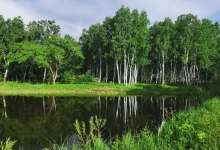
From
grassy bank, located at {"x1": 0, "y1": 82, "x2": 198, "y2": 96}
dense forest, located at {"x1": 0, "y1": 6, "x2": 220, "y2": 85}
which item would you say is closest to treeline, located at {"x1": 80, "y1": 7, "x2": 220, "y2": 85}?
dense forest, located at {"x1": 0, "y1": 6, "x2": 220, "y2": 85}

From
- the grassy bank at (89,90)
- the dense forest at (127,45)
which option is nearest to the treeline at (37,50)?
the dense forest at (127,45)

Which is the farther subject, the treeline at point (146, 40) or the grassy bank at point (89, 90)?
the treeline at point (146, 40)

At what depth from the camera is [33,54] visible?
51562mm

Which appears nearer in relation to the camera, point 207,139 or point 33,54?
point 207,139

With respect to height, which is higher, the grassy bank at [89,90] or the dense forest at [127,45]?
the dense forest at [127,45]

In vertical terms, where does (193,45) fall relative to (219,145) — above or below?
above

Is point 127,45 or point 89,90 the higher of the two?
point 127,45

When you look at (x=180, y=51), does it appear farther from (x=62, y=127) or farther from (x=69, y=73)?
(x=62, y=127)

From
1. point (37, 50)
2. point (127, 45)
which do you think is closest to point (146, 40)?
point (127, 45)

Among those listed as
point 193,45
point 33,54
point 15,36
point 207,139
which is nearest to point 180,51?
point 193,45

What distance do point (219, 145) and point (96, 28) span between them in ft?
176

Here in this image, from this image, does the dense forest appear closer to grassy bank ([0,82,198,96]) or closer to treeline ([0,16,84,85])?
treeline ([0,16,84,85])

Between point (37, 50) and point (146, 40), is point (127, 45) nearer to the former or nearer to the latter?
point (146, 40)

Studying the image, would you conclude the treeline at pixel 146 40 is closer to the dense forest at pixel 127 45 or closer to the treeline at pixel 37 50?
the dense forest at pixel 127 45
